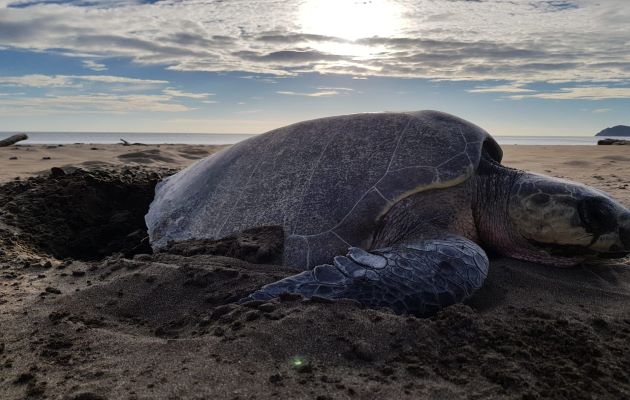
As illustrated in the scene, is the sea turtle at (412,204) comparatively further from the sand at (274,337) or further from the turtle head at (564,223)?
the sand at (274,337)

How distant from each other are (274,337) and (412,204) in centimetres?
141

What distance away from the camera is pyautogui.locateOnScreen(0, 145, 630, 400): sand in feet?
4.87

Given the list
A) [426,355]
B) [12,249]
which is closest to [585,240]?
[426,355]

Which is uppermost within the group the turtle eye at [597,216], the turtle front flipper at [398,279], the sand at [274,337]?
the turtle eye at [597,216]

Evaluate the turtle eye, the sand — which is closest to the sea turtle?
the turtle eye

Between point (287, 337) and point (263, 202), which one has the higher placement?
point (263, 202)

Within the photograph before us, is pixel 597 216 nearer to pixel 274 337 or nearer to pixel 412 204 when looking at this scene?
pixel 412 204

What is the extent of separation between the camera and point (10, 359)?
1.69 m

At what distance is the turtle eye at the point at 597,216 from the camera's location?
2.78m

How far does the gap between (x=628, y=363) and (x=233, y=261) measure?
1881mm

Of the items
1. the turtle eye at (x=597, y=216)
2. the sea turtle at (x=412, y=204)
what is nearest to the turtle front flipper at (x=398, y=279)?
the sea turtle at (x=412, y=204)

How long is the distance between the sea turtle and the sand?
0.19 meters

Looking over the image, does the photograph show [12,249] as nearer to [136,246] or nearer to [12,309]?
[136,246]

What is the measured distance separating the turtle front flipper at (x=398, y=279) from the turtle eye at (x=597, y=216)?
32.9 inches
